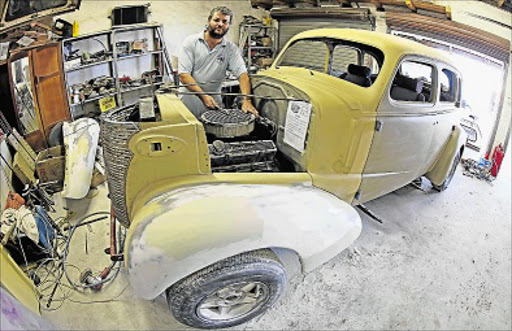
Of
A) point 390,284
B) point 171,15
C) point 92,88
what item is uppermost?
point 171,15

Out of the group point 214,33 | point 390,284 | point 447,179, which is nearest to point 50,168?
→ point 214,33

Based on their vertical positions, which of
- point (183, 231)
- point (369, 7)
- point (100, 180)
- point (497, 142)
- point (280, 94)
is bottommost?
point (100, 180)

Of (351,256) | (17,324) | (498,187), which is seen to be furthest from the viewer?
(498,187)

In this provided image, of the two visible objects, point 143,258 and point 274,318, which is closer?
point 143,258

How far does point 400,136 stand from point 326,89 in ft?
2.53

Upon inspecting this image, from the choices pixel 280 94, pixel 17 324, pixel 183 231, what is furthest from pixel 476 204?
pixel 17 324

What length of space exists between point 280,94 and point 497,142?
3.35 metres

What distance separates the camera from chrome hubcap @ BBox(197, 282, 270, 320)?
1895 mm

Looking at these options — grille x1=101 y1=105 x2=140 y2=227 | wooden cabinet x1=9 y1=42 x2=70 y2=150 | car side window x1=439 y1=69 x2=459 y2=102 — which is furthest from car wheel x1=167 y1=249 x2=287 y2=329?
wooden cabinet x1=9 y1=42 x2=70 y2=150

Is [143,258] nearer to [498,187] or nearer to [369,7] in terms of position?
[498,187]

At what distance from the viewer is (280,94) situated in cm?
256

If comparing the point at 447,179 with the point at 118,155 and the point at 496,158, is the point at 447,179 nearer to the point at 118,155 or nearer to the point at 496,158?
the point at 496,158

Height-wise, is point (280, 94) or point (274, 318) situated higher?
point (280, 94)

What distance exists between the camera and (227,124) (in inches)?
90.0
